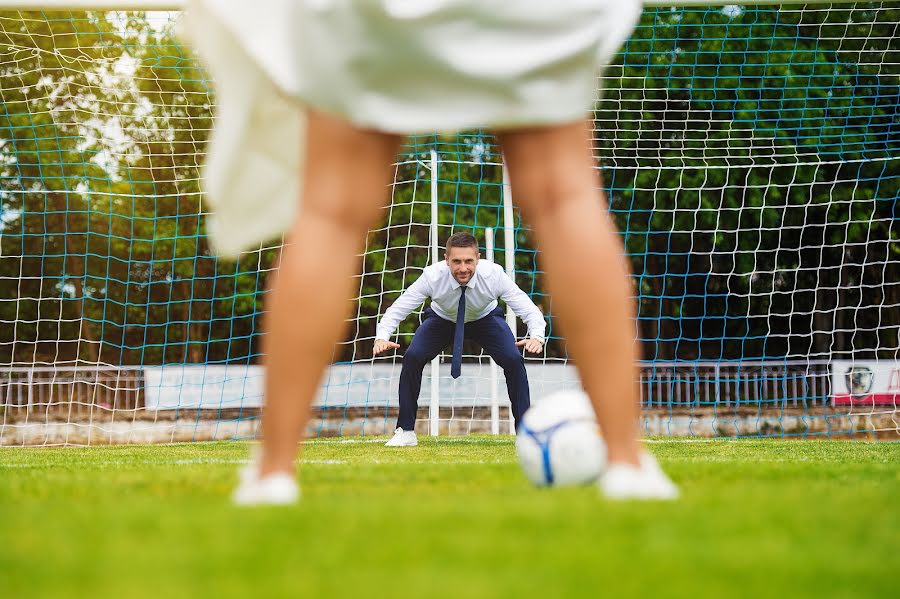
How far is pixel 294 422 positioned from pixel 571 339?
1.91 feet

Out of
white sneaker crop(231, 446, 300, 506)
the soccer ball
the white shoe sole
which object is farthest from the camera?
the white shoe sole

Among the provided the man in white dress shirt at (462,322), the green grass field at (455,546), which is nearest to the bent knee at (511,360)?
the man in white dress shirt at (462,322)

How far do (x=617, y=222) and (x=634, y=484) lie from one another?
1414 cm

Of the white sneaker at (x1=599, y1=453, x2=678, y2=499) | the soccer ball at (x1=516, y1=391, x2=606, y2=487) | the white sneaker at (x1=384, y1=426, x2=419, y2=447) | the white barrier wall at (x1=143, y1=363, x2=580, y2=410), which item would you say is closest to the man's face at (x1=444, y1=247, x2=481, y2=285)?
the white sneaker at (x1=384, y1=426, x2=419, y2=447)

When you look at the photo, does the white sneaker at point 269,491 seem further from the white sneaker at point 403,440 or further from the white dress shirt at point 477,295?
the white dress shirt at point 477,295

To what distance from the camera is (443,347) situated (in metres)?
7.87

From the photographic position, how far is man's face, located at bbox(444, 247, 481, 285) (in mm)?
7559

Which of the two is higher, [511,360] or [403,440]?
[511,360]

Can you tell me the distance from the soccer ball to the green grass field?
1.05ft

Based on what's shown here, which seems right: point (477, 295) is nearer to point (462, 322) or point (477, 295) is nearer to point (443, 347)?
point (462, 322)

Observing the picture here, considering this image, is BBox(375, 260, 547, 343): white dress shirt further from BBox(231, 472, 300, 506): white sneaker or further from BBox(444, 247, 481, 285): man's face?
BBox(231, 472, 300, 506): white sneaker

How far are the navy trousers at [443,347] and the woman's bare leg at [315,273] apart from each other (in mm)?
5478

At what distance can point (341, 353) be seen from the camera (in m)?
19.5

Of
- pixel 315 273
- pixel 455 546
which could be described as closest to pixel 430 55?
pixel 315 273
